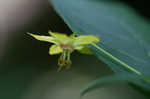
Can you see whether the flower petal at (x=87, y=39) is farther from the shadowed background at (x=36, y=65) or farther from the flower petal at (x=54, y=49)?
the shadowed background at (x=36, y=65)

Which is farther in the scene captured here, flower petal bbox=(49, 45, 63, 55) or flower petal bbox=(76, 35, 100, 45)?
flower petal bbox=(49, 45, 63, 55)

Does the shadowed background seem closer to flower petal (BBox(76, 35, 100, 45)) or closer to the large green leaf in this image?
the large green leaf

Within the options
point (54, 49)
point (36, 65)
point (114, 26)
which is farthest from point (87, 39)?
point (36, 65)

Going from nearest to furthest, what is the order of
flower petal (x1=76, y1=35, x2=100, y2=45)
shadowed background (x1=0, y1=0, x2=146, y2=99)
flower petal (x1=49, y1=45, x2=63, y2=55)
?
1. flower petal (x1=76, y1=35, x2=100, y2=45)
2. flower petal (x1=49, y1=45, x2=63, y2=55)
3. shadowed background (x1=0, y1=0, x2=146, y2=99)

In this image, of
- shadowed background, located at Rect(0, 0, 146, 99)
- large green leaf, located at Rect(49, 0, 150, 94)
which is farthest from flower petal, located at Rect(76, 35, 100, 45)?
shadowed background, located at Rect(0, 0, 146, 99)

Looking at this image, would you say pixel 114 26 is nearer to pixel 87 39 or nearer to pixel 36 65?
pixel 87 39

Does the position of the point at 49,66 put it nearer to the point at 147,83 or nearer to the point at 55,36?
the point at 55,36

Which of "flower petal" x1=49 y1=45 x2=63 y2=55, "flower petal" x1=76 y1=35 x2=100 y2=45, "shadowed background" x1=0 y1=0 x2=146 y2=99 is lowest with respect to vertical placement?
"shadowed background" x1=0 y1=0 x2=146 y2=99
